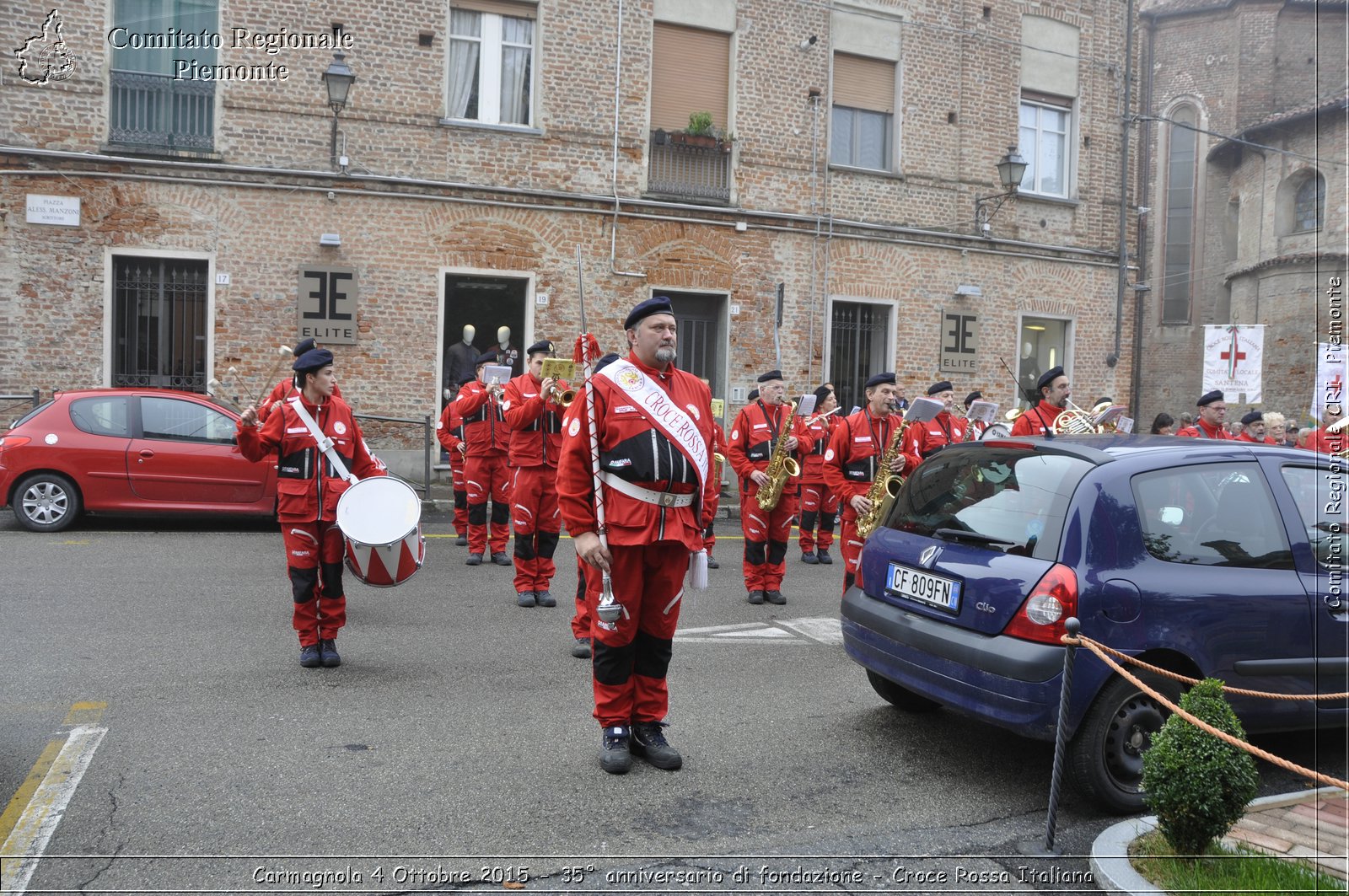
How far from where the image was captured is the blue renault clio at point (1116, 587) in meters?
4.77

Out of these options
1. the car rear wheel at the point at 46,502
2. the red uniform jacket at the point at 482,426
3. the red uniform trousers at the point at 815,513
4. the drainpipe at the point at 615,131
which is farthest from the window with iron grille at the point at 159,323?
the red uniform trousers at the point at 815,513

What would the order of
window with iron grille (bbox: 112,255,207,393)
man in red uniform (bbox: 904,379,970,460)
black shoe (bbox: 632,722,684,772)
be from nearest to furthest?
black shoe (bbox: 632,722,684,772), man in red uniform (bbox: 904,379,970,460), window with iron grille (bbox: 112,255,207,393)

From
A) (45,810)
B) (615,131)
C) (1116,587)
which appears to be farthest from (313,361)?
A: (615,131)

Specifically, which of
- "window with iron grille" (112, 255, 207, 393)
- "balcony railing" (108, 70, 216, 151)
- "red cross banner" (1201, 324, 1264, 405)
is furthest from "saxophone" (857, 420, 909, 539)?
"red cross banner" (1201, 324, 1264, 405)

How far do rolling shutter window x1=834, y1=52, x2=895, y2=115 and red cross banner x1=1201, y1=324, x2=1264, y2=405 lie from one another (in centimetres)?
729

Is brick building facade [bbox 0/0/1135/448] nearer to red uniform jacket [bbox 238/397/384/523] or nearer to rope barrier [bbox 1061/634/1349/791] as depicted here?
red uniform jacket [bbox 238/397/384/523]

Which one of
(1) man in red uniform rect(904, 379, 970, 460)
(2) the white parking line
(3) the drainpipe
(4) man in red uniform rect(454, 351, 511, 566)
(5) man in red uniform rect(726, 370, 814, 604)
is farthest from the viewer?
(3) the drainpipe

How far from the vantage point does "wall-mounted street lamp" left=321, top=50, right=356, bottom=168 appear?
1620 cm

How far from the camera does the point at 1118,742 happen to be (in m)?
4.85

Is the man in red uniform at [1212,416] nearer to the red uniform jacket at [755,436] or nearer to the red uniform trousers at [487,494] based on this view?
the red uniform jacket at [755,436]

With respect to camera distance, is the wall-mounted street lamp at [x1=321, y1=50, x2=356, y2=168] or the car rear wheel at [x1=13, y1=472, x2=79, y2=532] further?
the wall-mounted street lamp at [x1=321, y1=50, x2=356, y2=168]

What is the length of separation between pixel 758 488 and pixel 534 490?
2259 mm

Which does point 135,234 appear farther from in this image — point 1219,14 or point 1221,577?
point 1219,14

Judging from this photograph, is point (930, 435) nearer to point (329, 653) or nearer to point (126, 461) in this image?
point (329, 653)
